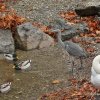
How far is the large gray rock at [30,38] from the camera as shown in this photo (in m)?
13.7

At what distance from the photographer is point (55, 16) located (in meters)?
16.5

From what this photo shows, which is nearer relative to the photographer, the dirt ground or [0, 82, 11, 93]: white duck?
[0, 82, 11, 93]: white duck

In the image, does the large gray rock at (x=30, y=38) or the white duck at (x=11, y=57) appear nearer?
the white duck at (x=11, y=57)

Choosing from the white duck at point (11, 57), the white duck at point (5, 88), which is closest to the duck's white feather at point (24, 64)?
the white duck at point (11, 57)

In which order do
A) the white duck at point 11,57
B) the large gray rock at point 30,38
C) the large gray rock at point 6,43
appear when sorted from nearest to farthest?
the white duck at point 11,57, the large gray rock at point 6,43, the large gray rock at point 30,38

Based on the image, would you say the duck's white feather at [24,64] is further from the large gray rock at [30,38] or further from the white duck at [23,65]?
the large gray rock at [30,38]

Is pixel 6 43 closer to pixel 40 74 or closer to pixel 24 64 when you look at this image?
pixel 24 64

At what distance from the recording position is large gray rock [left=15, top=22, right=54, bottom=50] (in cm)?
1366

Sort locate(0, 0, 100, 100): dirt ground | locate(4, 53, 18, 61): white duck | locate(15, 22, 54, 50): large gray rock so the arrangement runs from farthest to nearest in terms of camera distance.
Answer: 1. locate(15, 22, 54, 50): large gray rock
2. locate(4, 53, 18, 61): white duck
3. locate(0, 0, 100, 100): dirt ground

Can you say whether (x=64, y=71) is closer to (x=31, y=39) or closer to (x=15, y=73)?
(x=15, y=73)

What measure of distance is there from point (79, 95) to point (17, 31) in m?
4.51

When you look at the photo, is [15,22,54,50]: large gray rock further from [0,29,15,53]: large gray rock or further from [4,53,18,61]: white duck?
[4,53,18,61]: white duck

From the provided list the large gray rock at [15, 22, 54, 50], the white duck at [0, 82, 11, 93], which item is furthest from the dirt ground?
the large gray rock at [15, 22, 54, 50]

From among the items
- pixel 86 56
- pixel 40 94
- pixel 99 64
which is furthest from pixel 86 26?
pixel 99 64
